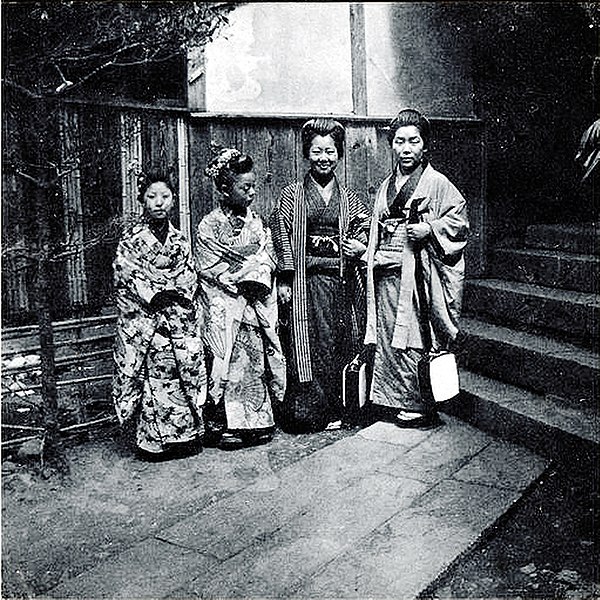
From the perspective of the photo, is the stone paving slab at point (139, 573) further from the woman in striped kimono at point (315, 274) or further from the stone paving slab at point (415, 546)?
the woman in striped kimono at point (315, 274)

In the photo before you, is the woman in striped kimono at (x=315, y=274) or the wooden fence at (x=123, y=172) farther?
the wooden fence at (x=123, y=172)

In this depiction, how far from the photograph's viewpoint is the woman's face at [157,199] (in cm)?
493

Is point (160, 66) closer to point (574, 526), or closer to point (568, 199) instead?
point (568, 199)

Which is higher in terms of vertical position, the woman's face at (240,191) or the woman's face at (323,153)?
the woman's face at (323,153)

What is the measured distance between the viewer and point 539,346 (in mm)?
5492

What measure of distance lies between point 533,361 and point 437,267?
3.34ft

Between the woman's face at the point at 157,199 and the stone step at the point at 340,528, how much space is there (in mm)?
1937

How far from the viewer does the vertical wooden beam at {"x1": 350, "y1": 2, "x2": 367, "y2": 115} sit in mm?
6844

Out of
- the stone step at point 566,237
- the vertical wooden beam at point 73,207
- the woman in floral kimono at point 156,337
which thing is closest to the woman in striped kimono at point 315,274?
Result: the woman in floral kimono at point 156,337

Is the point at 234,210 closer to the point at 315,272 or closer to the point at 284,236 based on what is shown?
the point at 284,236

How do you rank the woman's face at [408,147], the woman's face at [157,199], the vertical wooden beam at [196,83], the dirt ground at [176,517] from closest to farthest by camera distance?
1. the dirt ground at [176,517]
2. the woman's face at [157,199]
3. the woman's face at [408,147]
4. the vertical wooden beam at [196,83]

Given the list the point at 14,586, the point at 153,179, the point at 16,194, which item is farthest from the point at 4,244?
the point at 14,586

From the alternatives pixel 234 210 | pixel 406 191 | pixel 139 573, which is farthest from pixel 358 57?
pixel 139 573

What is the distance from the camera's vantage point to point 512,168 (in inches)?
300
